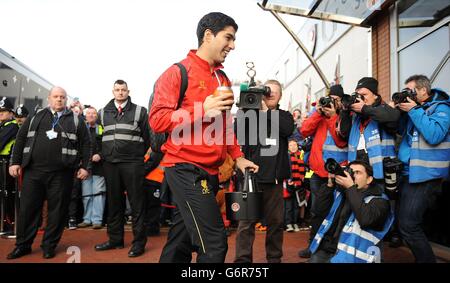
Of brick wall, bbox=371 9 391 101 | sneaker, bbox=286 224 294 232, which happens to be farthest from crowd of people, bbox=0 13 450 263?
brick wall, bbox=371 9 391 101

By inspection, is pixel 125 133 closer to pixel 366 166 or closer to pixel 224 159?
pixel 224 159

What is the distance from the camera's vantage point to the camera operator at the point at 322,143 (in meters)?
4.36

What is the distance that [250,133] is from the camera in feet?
11.9

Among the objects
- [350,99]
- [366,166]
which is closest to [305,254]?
[366,166]

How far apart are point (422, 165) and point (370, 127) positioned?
579 millimetres

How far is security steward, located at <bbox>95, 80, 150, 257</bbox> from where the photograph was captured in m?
4.89

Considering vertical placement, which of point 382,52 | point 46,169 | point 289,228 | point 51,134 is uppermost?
point 382,52

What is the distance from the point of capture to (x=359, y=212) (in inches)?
128

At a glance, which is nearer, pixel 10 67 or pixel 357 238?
pixel 357 238

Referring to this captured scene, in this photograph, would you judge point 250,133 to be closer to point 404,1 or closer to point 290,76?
point 404,1

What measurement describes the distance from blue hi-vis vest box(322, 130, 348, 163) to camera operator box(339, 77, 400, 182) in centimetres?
26

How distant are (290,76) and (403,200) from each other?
17.4 meters

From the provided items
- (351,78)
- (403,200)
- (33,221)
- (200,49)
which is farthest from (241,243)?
(351,78)

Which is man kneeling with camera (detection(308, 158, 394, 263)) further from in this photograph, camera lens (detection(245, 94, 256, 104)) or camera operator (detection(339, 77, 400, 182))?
camera lens (detection(245, 94, 256, 104))
